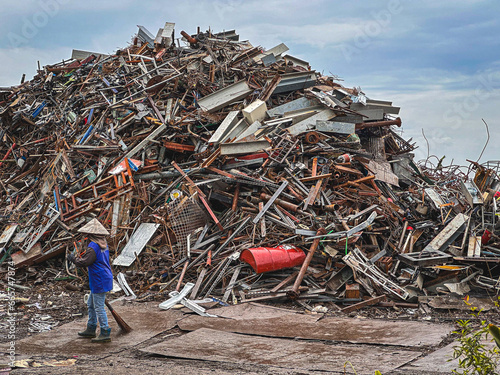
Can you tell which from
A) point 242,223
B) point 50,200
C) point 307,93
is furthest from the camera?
point 307,93

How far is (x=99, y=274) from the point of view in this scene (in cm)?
686

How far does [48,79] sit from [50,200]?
6.90m

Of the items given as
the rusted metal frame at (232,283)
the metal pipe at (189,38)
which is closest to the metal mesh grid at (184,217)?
the rusted metal frame at (232,283)

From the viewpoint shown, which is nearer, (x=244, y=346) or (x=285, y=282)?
(x=244, y=346)

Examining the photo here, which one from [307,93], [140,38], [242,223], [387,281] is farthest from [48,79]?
[387,281]

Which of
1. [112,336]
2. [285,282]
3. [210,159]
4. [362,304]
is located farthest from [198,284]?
[210,159]

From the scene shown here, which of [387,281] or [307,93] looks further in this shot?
[307,93]

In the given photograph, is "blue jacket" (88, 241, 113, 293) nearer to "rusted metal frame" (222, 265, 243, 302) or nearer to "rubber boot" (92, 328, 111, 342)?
"rubber boot" (92, 328, 111, 342)

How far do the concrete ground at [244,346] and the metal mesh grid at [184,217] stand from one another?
2.16 m

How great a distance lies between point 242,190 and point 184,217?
1351mm

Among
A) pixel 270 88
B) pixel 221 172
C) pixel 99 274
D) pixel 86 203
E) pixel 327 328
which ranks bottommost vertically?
pixel 327 328

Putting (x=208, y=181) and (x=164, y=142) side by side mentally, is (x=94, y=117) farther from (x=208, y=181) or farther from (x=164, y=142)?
(x=208, y=181)

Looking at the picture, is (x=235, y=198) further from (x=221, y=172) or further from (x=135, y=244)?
(x=135, y=244)

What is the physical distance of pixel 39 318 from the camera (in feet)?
27.7
